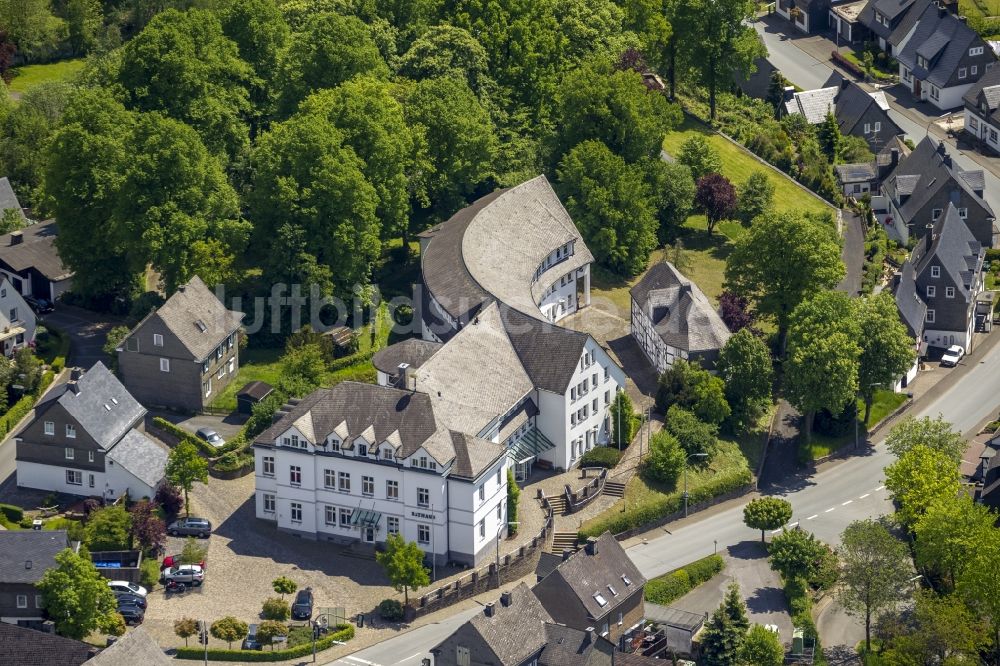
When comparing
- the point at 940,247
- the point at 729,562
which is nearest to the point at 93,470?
the point at 729,562

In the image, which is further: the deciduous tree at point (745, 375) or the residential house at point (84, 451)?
the deciduous tree at point (745, 375)

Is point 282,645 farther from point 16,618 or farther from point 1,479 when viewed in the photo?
point 1,479

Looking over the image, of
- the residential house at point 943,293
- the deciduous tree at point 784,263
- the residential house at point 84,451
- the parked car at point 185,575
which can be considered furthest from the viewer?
the residential house at point 943,293

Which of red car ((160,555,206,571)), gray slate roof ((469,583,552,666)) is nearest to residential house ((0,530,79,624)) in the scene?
red car ((160,555,206,571))

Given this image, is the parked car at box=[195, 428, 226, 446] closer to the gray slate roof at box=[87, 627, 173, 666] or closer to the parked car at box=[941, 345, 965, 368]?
the gray slate roof at box=[87, 627, 173, 666]

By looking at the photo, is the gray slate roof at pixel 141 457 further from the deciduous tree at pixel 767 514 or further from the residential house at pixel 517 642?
the deciduous tree at pixel 767 514

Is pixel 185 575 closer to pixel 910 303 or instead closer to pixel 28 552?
pixel 28 552

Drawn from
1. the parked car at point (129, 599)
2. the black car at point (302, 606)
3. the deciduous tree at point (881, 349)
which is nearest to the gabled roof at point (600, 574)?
the black car at point (302, 606)
